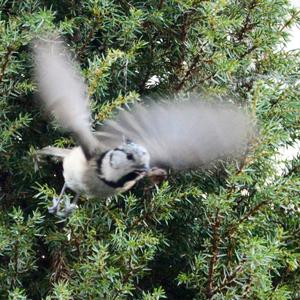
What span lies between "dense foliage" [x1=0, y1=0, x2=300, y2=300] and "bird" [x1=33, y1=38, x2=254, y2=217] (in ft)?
0.10

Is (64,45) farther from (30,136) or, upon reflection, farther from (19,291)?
(19,291)

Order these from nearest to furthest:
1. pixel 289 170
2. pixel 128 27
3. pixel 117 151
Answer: pixel 117 151
pixel 128 27
pixel 289 170

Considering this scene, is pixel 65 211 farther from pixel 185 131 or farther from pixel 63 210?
pixel 185 131

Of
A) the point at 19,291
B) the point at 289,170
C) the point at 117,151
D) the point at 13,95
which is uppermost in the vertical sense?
the point at 13,95

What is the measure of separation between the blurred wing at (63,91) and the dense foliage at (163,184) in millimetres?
28

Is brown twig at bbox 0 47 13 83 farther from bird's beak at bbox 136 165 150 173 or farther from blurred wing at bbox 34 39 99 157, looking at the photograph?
bird's beak at bbox 136 165 150 173

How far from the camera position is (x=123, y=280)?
1.52m

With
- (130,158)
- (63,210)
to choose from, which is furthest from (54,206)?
(130,158)

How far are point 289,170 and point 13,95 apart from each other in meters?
0.63

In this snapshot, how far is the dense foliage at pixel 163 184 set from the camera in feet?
4.97

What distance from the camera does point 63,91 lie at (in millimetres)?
1490

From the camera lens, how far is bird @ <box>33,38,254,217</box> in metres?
1.47

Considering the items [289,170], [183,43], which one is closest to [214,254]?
[289,170]

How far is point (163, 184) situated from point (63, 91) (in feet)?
0.89
